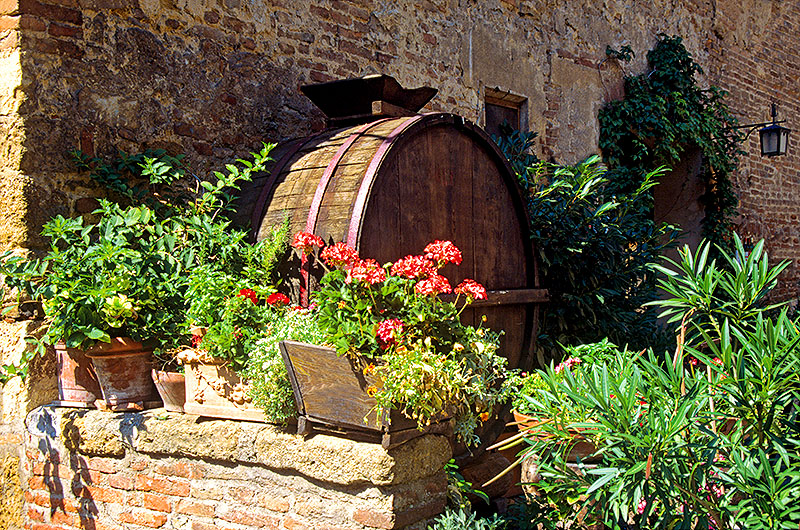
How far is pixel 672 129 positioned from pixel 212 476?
20.3 feet

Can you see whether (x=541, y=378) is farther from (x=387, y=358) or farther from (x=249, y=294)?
(x=249, y=294)

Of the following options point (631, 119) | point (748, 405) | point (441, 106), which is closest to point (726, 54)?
point (631, 119)

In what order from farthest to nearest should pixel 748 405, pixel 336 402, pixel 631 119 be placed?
pixel 631 119 → pixel 336 402 → pixel 748 405

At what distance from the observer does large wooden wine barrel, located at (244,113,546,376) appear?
11.3 feet

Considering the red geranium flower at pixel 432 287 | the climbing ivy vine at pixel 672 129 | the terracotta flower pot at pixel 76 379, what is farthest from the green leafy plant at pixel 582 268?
the terracotta flower pot at pixel 76 379

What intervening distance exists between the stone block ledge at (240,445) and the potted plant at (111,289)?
0.12 meters

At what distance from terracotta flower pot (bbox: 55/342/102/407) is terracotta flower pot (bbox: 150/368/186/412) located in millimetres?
302

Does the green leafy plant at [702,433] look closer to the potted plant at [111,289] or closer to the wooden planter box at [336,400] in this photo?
the wooden planter box at [336,400]

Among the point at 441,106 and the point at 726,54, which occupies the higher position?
the point at 726,54

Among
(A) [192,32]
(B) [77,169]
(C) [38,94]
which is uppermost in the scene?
(A) [192,32]

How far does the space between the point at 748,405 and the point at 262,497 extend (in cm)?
178

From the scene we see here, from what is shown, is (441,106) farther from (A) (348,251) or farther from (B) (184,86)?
(A) (348,251)

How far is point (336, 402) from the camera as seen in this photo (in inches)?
112

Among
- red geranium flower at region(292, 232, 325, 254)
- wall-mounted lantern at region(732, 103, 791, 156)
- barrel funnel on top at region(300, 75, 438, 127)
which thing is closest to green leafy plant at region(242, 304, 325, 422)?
red geranium flower at region(292, 232, 325, 254)
